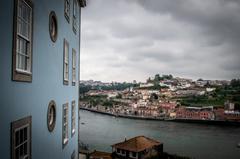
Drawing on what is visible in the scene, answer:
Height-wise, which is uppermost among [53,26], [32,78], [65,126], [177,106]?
[53,26]

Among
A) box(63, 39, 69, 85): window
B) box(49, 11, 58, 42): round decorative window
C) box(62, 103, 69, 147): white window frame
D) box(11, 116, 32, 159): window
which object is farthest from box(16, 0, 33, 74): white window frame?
box(62, 103, 69, 147): white window frame

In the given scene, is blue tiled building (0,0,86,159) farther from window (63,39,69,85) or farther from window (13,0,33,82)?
window (63,39,69,85)

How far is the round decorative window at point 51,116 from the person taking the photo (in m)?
4.99

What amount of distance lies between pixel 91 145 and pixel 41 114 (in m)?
39.1

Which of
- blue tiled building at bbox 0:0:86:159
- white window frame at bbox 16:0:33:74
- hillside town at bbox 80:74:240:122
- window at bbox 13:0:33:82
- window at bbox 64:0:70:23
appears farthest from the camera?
hillside town at bbox 80:74:240:122

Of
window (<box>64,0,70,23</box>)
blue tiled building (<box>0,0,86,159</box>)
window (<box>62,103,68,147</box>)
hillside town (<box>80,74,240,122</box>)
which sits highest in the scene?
window (<box>64,0,70,23</box>)

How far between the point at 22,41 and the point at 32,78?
521mm

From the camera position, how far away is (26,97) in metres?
3.59

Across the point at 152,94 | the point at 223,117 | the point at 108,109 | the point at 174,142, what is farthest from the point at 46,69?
the point at 152,94

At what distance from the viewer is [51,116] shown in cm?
536

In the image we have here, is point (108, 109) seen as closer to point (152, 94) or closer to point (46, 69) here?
point (152, 94)

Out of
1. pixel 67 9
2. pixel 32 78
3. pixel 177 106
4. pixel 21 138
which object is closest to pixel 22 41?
pixel 32 78

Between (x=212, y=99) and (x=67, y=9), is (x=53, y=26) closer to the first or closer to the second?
(x=67, y=9)

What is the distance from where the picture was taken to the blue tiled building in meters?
2.99
